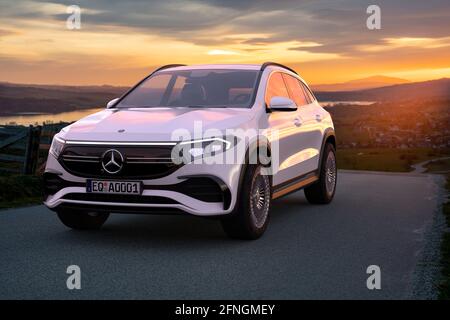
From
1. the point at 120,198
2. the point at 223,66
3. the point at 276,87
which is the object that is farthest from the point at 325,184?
the point at 120,198

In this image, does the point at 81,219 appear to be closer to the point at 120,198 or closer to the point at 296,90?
the point at 120,198

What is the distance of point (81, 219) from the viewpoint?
8.49m

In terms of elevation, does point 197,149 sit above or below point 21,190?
above

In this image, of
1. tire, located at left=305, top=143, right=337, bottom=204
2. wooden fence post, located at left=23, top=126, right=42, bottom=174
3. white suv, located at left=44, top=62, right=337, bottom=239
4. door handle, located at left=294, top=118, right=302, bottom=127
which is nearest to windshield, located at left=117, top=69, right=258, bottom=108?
white suv, located at left=44, top=62, right=337, bottom=239

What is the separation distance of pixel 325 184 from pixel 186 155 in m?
4.54

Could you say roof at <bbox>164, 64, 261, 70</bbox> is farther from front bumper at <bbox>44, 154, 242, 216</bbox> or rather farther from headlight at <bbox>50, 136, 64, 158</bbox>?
headlight at <bbox>50, 136, 64, 158</bbox>

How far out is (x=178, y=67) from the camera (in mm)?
9695

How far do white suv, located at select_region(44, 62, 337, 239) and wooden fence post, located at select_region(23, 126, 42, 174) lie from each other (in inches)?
288

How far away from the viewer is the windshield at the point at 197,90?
8.61 metres

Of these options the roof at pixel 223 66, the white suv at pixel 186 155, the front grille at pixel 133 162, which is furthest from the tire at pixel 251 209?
the roof at pixel 223 66

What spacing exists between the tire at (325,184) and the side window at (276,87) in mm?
1742
